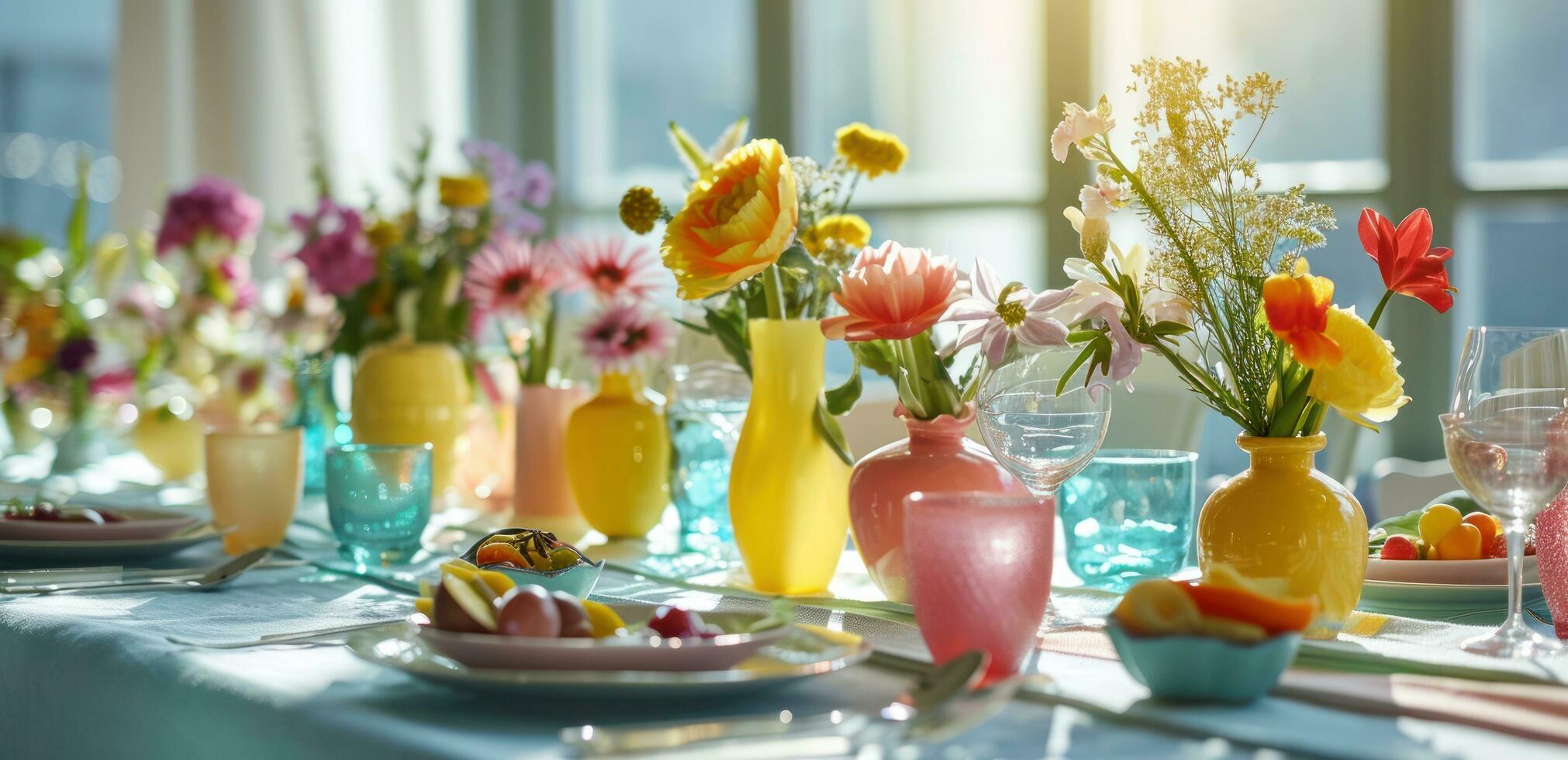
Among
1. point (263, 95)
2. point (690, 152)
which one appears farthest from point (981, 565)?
point (263, 95)

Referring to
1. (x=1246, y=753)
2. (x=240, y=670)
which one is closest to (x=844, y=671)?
(x=1246, y=753)

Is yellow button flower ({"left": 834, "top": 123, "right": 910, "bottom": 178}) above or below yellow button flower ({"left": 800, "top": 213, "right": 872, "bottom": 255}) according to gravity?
above

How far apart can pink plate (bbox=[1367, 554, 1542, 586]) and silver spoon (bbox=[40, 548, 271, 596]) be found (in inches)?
33.6

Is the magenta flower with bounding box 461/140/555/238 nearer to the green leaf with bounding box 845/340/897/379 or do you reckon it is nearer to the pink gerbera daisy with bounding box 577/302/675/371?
the pink gerbera daisy with bounding box 577/302/675/371

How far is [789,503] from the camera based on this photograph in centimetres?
106

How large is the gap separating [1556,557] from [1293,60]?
2465 mm

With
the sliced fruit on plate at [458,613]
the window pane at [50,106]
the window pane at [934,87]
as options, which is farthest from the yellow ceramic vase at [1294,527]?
the window pane at [50,106]

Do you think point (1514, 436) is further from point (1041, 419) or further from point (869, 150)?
point (869, 150)

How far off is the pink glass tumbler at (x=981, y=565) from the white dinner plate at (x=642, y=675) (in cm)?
6

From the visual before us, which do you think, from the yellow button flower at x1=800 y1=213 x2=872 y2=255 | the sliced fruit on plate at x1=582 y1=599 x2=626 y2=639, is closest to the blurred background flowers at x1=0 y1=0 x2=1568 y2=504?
the yellow button flower at x1=800 y1=213 x2=872 y2=255

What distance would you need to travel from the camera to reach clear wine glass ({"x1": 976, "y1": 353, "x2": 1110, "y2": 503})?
97 centimetres

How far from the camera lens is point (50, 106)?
513cm

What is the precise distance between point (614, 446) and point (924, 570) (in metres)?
0.67

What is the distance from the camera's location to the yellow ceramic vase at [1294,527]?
0.89 m
